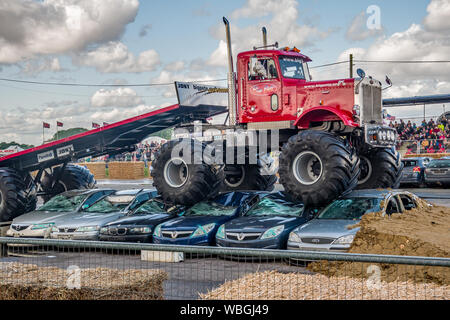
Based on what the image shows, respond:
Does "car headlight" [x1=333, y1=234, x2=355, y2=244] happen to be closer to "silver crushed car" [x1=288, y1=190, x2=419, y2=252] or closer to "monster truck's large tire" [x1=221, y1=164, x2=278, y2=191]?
"silver crushed car" [x1=288, y1=190, x2=419, y2=252]

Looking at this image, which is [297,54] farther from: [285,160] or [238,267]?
[238,267]

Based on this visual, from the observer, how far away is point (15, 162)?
1655 centimetres

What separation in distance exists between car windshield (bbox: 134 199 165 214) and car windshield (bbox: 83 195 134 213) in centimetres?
68

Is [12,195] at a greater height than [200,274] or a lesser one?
greater

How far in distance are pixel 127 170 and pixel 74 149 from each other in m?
24.3

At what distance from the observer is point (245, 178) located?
15.8m

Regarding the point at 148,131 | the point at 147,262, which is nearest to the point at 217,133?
the point at 148,131

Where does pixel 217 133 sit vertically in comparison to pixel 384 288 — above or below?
above

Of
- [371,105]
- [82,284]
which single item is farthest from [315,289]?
[371,105]

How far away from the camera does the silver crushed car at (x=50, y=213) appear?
40.9ft

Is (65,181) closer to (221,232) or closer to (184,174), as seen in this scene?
(184,174)

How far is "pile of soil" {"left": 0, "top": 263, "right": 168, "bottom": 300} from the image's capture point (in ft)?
15.2

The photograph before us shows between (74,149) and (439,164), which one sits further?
(439,164)

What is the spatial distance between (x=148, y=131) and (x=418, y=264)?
13359mm
